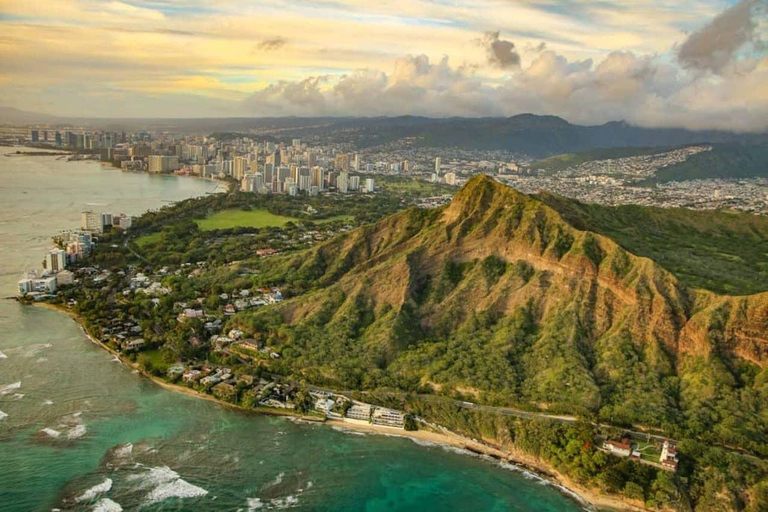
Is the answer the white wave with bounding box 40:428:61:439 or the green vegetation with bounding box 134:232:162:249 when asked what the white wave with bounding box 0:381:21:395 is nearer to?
the white wave with bounding box 40:428:61:439

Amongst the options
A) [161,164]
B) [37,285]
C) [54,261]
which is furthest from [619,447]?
[161,164]

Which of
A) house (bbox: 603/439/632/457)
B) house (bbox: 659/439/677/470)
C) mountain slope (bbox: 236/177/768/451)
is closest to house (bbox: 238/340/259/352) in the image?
mountain slope (bbox: 236/177/768/451)

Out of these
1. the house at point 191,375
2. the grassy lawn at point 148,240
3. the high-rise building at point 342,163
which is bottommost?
the house at point 191,375

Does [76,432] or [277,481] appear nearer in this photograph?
[277,481]

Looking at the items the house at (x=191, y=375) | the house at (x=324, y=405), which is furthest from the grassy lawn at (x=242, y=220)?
the house at (x=324, y=405)

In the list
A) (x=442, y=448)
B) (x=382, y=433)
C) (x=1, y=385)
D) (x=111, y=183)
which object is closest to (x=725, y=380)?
(x=442, y=448)

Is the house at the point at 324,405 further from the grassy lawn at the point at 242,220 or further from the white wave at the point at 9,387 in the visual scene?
the grassy lawn at the point at 242,220

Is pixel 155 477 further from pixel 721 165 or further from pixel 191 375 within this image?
pixel 721 165
